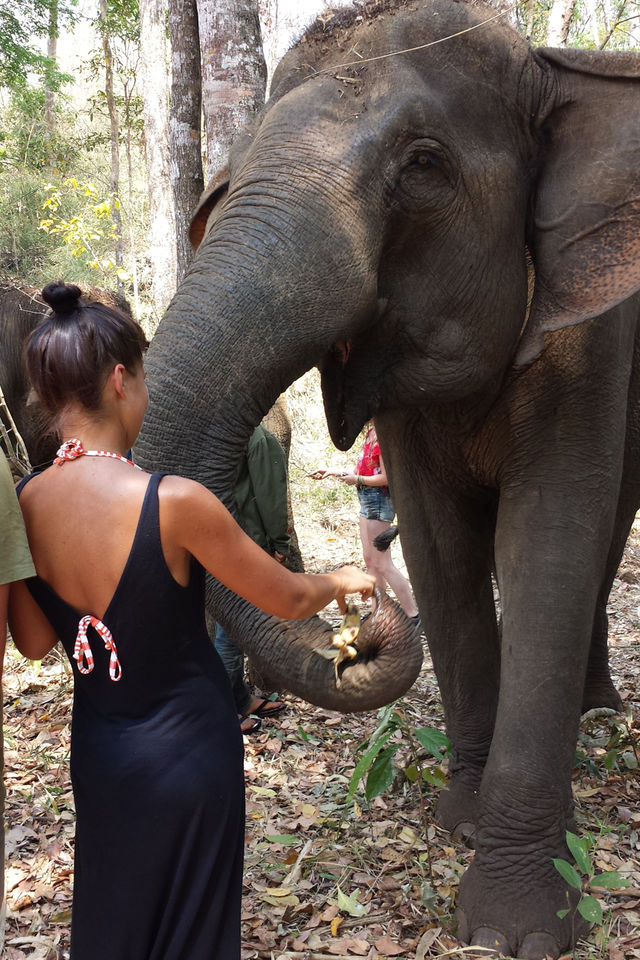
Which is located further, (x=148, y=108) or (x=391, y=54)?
(x=148, y=108)

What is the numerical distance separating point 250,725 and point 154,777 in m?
2.93

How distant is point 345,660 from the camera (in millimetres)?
2428

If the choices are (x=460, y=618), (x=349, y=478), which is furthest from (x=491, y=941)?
(x=349, y=478)

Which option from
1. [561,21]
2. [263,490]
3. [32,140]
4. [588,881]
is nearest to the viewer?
[588,881]

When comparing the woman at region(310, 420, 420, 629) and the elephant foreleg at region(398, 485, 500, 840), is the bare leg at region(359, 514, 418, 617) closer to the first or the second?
the woman at region(310, 420, 420, 629)

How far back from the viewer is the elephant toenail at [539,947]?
9.57 feet

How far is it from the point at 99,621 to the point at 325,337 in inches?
42.6

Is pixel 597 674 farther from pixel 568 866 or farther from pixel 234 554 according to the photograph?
pixel 234 554

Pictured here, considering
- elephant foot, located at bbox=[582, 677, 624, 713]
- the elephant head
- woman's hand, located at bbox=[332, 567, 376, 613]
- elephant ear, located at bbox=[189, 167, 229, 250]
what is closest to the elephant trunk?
the elephant head

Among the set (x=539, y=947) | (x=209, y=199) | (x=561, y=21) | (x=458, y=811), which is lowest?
(x=539, y=947)

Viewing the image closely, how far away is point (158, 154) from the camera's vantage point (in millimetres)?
7793

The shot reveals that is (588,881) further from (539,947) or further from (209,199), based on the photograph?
(209,199)

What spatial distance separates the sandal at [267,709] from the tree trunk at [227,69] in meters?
2.83

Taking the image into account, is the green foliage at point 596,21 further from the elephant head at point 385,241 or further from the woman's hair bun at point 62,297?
the woman's hair bun at point 62,297
